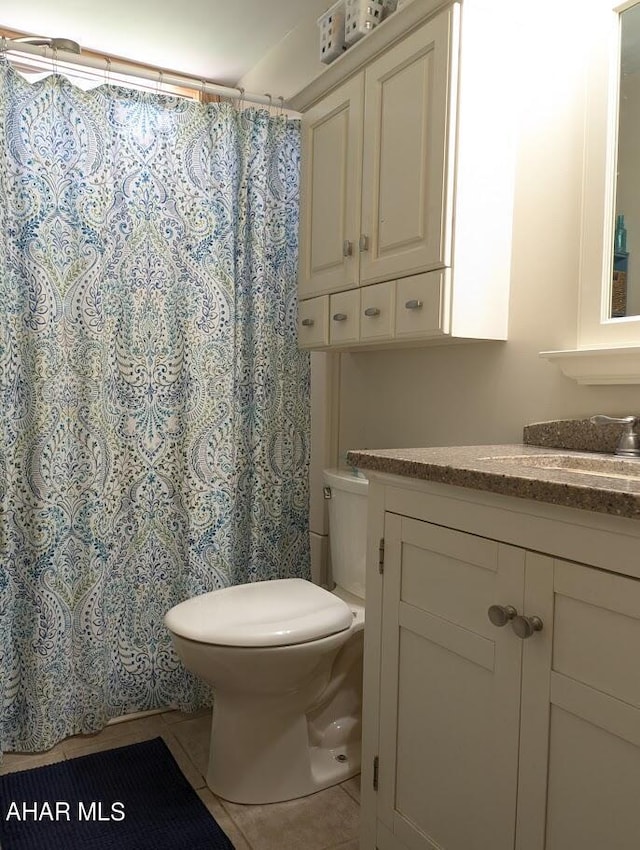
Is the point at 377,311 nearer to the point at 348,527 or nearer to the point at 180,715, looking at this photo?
the point at 348,527

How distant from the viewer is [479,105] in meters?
1.50

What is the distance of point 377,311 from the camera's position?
1691mm

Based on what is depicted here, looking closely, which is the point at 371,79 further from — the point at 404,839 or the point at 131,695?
the point at 131,695

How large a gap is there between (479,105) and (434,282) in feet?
1.33

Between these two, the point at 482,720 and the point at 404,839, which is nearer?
the point at 482,720

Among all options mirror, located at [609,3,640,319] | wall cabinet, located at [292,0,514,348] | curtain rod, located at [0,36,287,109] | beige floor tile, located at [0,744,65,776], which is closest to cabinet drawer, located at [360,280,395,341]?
wall cabinet, located at [292,0,514,348]

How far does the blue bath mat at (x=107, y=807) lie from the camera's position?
4.96 ft

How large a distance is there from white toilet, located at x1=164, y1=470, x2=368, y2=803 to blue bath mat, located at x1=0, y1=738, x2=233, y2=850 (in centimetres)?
12

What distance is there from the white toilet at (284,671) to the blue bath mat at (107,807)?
118 millimetres

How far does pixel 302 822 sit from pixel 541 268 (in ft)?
4.62

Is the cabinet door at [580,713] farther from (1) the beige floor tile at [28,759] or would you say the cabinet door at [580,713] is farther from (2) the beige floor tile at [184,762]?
(1) the beige floor tile at [28,759]

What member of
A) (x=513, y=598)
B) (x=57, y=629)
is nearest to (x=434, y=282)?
(x=513, y=598)

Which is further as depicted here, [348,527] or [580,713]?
[348,527]

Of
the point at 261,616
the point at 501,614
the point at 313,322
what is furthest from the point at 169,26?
the point at 501,614
